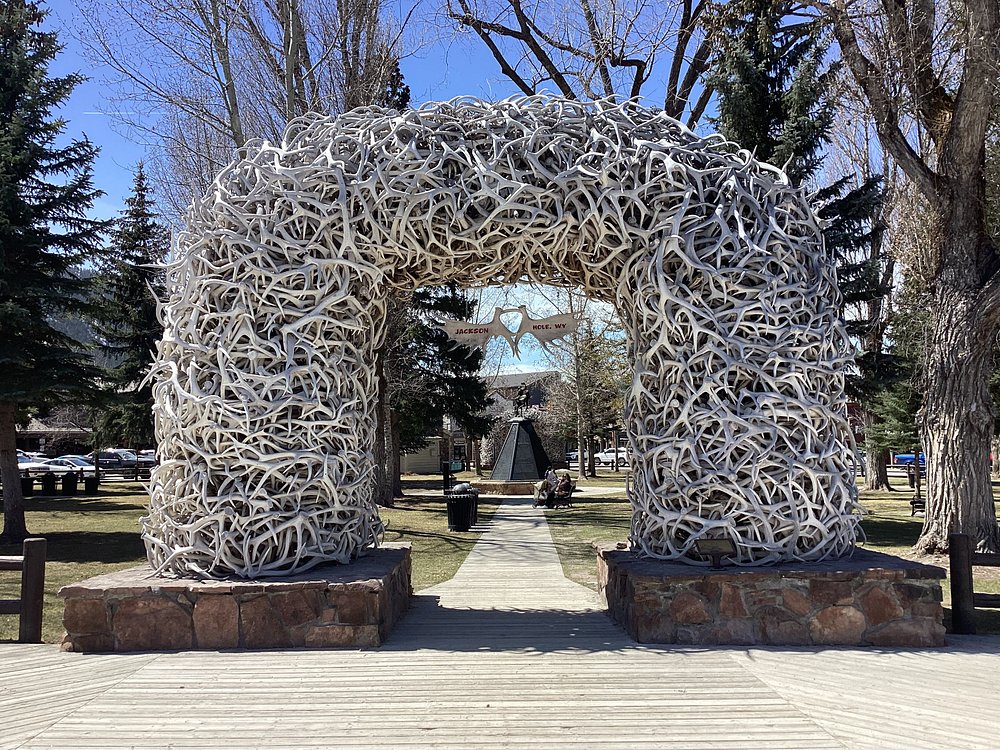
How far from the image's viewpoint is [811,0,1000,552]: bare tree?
9.66 meters

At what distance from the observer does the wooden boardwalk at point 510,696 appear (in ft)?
11.7

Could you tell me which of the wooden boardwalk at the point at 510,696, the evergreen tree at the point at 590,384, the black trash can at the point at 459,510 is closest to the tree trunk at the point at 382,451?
the black trash can at the point at 459,510

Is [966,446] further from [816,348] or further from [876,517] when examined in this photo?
[876,517]

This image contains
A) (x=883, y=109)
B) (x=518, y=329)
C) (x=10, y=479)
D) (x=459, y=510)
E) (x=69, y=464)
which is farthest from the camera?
(x=69, y=464)

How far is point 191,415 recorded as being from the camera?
5.49 metres

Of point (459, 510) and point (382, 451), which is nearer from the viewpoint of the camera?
point (459, 510)

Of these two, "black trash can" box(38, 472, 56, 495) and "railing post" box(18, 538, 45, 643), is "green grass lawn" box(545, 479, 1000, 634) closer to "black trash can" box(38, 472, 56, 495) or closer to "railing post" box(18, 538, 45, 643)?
"railing post" box(18, 538, 45, 643)

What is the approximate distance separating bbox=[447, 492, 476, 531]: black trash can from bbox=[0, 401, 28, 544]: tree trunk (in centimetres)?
810

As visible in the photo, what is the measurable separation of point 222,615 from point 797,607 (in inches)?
166

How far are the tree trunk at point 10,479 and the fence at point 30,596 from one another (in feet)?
29.7

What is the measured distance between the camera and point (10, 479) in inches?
526

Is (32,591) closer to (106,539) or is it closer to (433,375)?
(106,539)

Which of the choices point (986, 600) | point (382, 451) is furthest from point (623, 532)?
point (986, 600)

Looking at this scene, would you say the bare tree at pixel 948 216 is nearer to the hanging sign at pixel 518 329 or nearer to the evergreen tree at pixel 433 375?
the hanging sign at pixel 518 329
